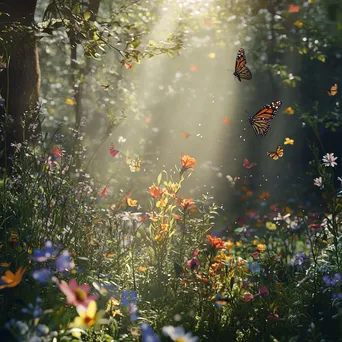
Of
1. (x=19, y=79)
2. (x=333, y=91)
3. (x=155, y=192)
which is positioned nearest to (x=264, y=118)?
(x=333, y=91)

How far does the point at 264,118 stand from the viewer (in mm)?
5148

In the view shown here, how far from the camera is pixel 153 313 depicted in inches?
134

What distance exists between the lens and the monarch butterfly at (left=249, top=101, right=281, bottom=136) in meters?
4.80

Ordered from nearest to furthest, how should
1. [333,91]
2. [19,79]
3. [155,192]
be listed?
[155,192]
[333,91]
[19,79]

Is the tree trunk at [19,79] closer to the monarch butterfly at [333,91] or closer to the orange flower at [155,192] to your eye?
the orange flower at [155,192]

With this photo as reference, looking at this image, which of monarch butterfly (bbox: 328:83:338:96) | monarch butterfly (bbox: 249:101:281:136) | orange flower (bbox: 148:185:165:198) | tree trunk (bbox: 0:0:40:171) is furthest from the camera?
tree trunk (bbox: 0:0:40:171)

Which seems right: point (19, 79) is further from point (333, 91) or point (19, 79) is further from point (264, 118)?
point (333, 91)

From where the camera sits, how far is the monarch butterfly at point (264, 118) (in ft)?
15.8

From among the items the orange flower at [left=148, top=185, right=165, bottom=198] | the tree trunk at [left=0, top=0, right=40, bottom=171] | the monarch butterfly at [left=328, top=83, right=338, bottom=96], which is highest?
the monarch butterfly at [left=328, top=83, right=338, bottom=96]

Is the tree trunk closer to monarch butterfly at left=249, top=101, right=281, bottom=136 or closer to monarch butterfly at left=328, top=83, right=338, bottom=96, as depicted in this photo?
monarch butterfly at left=249, top=101, right=281, bottom=136

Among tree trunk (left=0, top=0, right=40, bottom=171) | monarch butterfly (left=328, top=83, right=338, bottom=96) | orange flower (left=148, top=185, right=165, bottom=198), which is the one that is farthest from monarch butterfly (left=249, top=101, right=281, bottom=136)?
tree trunk (left=0, top=0, right=40, bottom=171)

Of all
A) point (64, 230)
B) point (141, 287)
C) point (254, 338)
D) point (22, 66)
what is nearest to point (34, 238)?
point (64, 230)

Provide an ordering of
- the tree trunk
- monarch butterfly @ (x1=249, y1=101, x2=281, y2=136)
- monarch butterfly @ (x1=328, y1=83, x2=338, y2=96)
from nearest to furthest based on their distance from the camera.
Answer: monarch butterfly @ (x1=249, y1=101, x2=281, y2=136) < monarch butterfly @ (x1=328, y1=83, x2=338, y2=96) < the tree trunk

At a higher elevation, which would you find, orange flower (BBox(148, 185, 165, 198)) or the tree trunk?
orange flower (BBox(148, 185, 165, 198))
